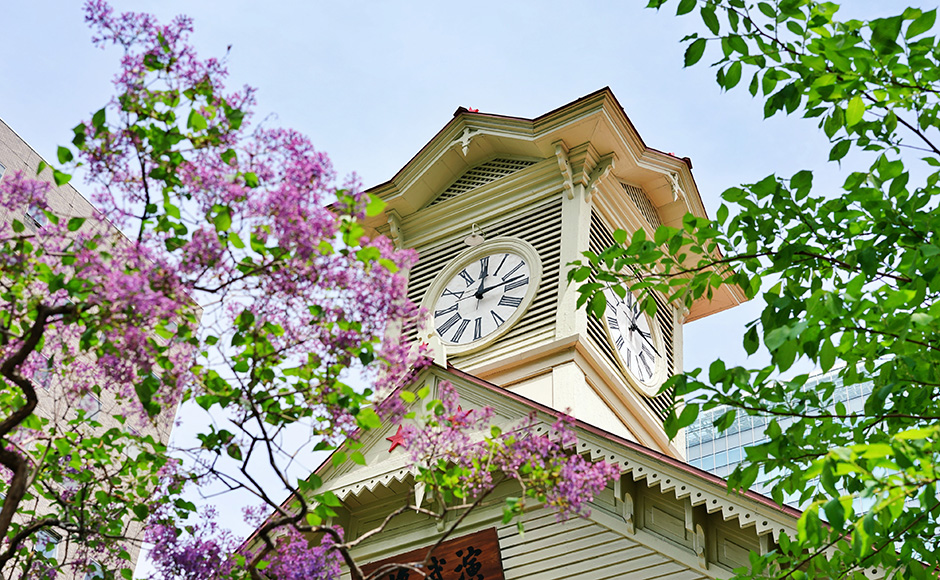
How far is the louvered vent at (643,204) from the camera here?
60.0ft

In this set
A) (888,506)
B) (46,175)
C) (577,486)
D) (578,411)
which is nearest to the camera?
(888,506)

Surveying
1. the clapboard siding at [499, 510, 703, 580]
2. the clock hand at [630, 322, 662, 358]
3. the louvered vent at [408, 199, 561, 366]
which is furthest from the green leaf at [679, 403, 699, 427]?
the clock hand at [630, 322, 662, 358]

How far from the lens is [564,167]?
1698cm

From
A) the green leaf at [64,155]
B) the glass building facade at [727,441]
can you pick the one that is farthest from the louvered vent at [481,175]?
the glass building facade at [727,441]

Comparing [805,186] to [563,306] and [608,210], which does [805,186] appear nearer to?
[563,306]

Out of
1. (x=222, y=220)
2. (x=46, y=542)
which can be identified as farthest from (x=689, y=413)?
(x=46, y=542)

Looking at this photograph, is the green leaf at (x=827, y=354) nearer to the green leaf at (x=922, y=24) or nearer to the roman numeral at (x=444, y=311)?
the green leaf at (x=922, y=24)

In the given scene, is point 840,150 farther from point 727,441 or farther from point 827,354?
point 727,441

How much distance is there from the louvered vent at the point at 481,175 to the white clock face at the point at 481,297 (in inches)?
66.6

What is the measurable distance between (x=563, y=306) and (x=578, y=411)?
1.80 m

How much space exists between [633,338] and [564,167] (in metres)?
3.00

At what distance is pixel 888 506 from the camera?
5.35 m

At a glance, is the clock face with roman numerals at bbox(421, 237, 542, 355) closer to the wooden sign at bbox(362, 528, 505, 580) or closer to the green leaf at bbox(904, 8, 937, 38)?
the wooden sign at bbox(362, 528, 505, 580)

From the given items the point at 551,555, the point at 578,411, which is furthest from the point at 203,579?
the point at 578,411
